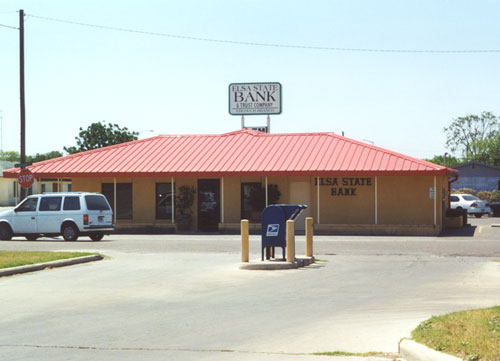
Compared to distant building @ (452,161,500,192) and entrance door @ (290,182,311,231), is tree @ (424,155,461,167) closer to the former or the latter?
distant building @ (452,161,500,192)

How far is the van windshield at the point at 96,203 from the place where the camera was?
1114 inches

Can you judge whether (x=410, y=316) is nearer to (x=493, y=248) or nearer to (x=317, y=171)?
(x=493, y=248)

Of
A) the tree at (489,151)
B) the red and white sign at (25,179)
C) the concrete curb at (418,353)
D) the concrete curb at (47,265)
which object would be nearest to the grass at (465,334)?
the concrete curb at (418,353)

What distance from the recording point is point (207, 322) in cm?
988

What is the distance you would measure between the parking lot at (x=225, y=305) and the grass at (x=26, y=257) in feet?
2.78

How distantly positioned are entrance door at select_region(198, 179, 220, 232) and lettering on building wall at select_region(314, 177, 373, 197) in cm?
543

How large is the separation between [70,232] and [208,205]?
34.7 ft

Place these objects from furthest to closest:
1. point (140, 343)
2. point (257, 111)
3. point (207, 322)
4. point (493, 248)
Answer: point (257, 111) < point (493, 248) < point (207, 322) < point (140, 343)

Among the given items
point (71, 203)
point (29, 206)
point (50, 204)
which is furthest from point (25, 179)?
point (71, 203)

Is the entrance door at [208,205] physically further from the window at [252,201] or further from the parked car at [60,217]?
the parked car at [60,217]

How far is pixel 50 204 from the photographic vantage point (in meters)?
28.7

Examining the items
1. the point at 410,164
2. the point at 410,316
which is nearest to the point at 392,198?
the point at 410,164

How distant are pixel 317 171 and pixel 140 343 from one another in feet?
87.1

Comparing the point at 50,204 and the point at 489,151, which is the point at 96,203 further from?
the point at 489,151
